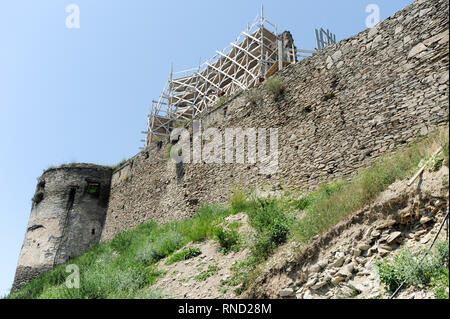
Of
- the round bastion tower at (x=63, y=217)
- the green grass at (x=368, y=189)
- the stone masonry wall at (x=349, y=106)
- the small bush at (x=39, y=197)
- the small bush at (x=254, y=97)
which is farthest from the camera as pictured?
the small bush at (x=39, y=197)

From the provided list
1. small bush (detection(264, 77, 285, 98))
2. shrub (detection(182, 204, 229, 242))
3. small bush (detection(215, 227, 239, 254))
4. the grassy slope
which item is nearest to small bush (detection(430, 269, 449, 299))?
the grassy slope

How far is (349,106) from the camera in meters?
7.61

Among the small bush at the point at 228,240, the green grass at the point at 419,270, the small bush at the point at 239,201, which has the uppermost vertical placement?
the small bush at the point at 239,201

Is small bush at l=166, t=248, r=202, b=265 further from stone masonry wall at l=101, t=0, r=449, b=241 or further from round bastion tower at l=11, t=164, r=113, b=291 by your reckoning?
round bastion tower at l=11, t=164, r=113, b=291

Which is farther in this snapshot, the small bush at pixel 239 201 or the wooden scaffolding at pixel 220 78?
the wooden scaffolding at pixel 220 78

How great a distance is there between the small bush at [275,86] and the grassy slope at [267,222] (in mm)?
2702

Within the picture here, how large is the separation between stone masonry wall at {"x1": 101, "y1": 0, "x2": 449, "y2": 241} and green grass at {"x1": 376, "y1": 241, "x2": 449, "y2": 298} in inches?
119

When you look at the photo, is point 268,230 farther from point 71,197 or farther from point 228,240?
point 71,197

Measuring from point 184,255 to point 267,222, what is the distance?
1899 millimetres

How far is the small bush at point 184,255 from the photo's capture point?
7.25 m

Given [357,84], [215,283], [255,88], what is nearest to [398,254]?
[215,283]

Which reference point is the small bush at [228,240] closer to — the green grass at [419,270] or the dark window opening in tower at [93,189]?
the green grass at [419,270]

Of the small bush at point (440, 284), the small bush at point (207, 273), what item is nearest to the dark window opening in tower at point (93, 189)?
the small bush at point (207, 273)
